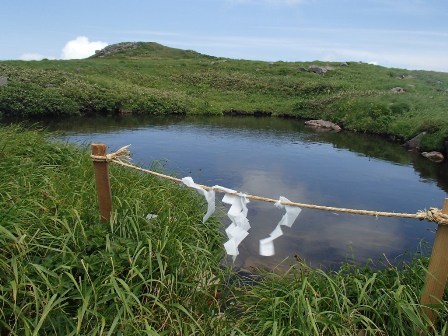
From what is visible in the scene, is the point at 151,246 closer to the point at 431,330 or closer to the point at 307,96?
the point at 431,330

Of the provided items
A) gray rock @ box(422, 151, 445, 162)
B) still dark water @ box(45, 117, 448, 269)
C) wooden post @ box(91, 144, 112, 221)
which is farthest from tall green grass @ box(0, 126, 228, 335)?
gray rock @ box(422, 151, 445, 162)

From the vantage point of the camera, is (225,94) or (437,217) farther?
(225,94)

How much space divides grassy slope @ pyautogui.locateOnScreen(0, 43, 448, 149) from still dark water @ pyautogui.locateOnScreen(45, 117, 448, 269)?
242 cm

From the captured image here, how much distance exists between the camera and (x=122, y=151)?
4586mm

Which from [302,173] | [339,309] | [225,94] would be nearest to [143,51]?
[225,94]

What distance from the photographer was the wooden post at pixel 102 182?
4.30 meters

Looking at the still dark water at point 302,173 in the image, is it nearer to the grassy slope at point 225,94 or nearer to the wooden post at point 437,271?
the wooden post at point 437,271

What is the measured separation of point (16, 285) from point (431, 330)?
13.3 feet

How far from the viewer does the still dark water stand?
914 cm

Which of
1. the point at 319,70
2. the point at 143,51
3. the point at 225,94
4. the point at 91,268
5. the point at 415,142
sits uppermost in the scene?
the point at 143,51

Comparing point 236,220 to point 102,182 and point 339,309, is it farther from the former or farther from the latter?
point 102,182

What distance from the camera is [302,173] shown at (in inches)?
628

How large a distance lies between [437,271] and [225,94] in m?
39.1

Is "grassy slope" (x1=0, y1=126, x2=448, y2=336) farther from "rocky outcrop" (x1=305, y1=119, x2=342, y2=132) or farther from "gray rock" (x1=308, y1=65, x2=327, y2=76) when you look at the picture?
"gray rock" (x1=308, y1=65, x2=327, y2=76)
